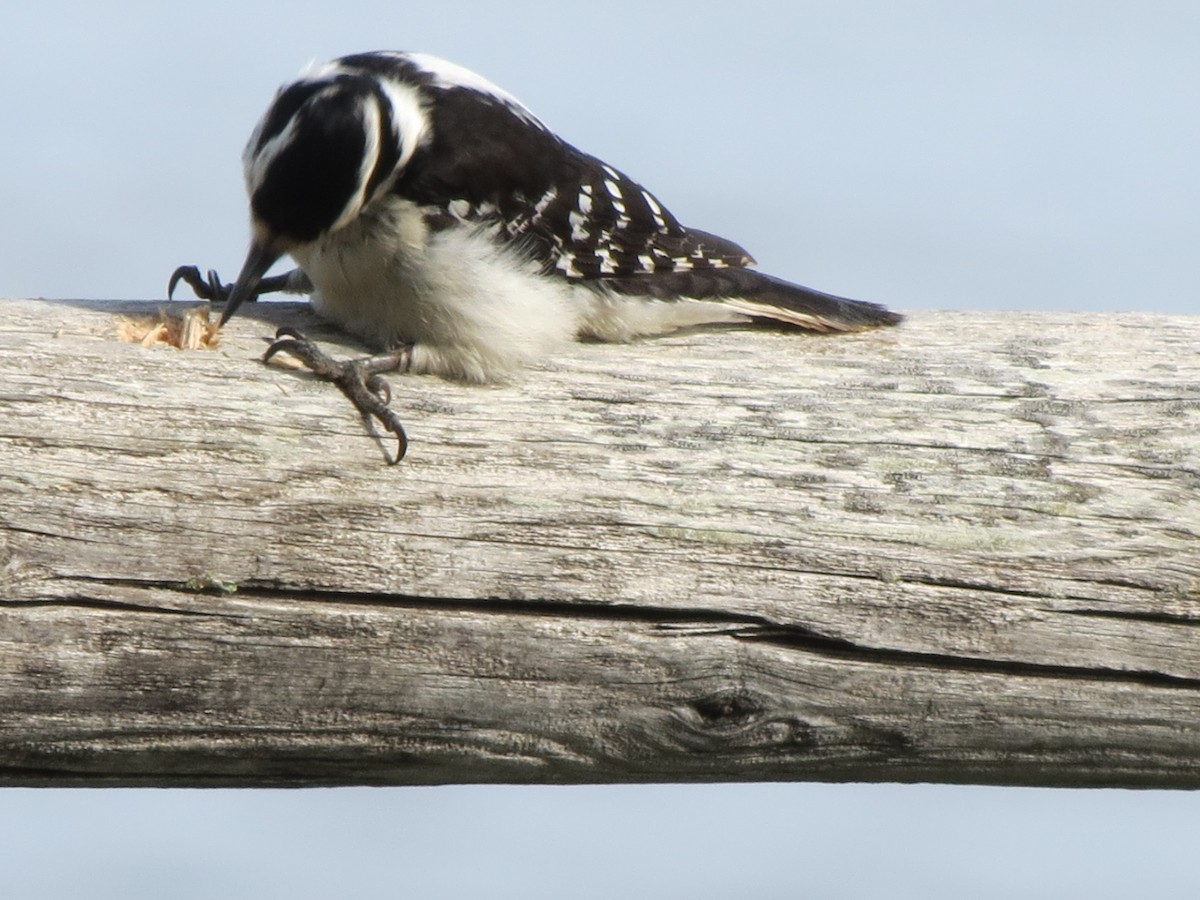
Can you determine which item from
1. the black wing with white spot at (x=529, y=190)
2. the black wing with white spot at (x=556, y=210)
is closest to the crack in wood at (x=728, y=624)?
the black wing with white spot at (x=556, y=210)

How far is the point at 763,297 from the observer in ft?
11.0

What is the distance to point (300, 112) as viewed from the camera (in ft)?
10.0

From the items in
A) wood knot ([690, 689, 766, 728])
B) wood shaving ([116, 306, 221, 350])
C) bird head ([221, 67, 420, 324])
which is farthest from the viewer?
bird head ([221, 67, 420, 324])

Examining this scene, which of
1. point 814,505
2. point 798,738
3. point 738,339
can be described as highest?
point 738,339

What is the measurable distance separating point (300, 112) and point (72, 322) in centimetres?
74

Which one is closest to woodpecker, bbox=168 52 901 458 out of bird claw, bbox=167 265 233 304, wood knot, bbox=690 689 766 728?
bird claw, bbox=167 265 233 304

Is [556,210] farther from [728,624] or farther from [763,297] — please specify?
[728,624]

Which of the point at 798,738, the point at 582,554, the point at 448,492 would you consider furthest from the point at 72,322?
the point at 798,738

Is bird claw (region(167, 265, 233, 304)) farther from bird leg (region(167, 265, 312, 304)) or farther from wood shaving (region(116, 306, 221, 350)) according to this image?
wood shaving (region(116, 306, 221, 350))

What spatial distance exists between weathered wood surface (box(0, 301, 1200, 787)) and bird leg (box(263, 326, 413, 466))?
0.13ft

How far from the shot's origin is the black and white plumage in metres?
2.96

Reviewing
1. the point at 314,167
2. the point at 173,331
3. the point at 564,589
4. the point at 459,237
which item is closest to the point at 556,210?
the point at 459,237

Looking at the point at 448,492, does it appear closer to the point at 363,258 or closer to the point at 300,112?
the point at 363,258

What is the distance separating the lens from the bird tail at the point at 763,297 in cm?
316
